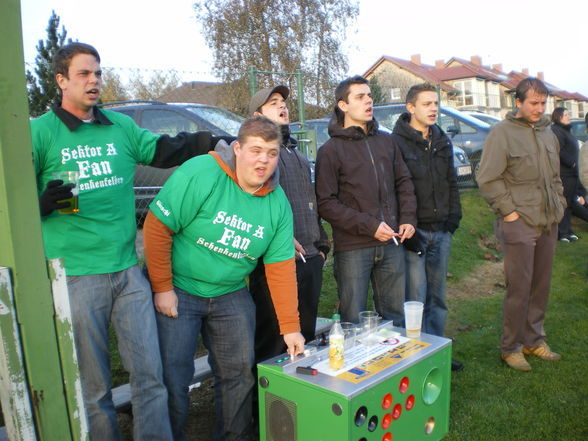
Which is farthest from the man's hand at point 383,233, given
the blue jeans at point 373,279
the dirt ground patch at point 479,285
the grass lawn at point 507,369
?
the dirt ground patch at point 479,285

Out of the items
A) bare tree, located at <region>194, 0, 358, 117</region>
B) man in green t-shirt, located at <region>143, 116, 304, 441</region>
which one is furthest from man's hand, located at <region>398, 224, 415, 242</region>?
bare tree, located at <region>194, 0, 358, 117</region>

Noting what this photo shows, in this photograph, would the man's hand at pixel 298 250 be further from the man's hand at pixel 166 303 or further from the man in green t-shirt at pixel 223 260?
the man's hand at pixel 166 303

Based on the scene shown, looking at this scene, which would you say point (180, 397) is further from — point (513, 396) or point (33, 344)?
point (513, 396)

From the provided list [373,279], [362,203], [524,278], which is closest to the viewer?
[362,203]

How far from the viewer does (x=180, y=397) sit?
2.96 metres

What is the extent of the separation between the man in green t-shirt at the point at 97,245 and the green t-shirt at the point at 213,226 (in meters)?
0.24

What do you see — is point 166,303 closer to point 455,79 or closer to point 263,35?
point 263,35

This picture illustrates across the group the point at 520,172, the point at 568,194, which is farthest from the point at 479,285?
the point at 520,172

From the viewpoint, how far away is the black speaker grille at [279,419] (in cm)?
273

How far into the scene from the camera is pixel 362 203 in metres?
3.78

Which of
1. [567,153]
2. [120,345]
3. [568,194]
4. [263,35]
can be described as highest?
[263,35]

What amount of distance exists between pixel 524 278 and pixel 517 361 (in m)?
0.70

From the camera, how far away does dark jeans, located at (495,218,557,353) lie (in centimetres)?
431

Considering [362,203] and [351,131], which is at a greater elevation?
[351,131]
